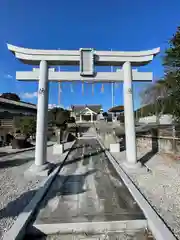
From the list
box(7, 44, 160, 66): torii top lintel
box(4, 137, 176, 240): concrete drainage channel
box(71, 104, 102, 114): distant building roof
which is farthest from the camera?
box(71, 104, 102, 114): distant building roof

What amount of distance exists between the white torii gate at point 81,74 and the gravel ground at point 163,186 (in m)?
0.95

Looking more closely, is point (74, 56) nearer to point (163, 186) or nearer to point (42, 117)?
point (42, 117)

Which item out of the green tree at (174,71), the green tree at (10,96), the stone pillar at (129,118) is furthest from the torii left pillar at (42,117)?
the green tree at (10,96)

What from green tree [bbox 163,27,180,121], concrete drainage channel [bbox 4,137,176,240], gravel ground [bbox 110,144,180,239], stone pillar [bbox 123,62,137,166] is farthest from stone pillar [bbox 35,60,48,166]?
green tree [bbox 163,27,180,121]

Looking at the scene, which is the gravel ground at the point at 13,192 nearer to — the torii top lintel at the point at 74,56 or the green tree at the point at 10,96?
the torii top lintel at the point at 74,56

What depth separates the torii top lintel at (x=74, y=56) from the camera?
6.81 meters

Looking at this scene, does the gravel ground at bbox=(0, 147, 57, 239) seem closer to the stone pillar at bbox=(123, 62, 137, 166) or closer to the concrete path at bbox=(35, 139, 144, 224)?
the concrete path at bbox=(35, 139, 144, 224)

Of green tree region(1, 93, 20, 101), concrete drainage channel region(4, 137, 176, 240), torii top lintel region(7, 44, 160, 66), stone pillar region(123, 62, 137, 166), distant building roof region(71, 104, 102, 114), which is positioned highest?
green tree region(1, 93, 20, 101)

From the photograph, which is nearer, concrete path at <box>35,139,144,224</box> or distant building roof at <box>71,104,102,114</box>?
concrete path at <box>35,139,144,224</box>

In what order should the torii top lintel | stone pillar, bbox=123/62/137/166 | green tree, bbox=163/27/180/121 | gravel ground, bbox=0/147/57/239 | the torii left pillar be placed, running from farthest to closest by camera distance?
stone pillar, bbox=123/62/137/166 < the torii top lintel < the torii left pillar < green tree, bbox=163/27/180/121 < gravel ground, bbox=0/147/57/239

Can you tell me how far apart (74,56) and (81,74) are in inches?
29.4

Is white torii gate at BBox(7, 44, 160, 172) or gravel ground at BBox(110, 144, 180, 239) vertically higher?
white torii gate at BBox(7, 44, 160, 172)

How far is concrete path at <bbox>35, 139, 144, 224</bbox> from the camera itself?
340 centimetres

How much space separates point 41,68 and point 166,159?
262 inches
